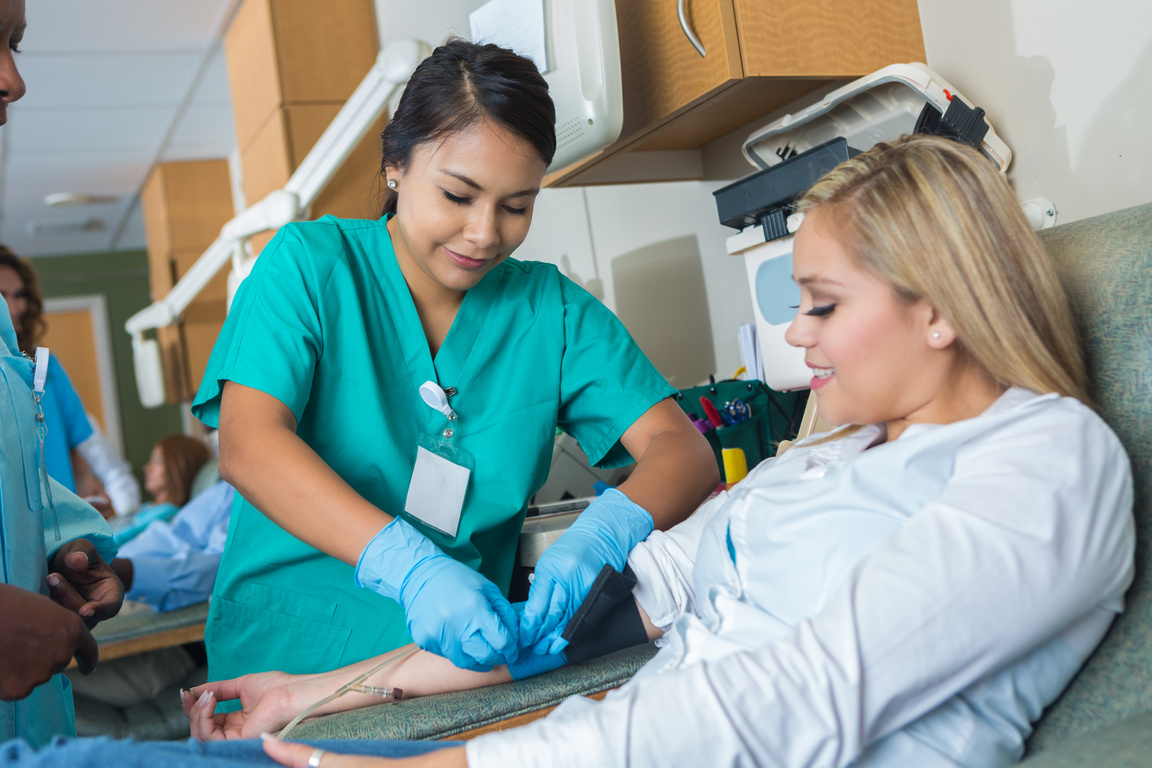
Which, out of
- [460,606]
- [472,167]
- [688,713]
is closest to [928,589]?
[688,713]

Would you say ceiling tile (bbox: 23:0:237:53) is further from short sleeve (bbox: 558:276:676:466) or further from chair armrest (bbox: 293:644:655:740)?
chair armrest (bbox: 293:644:655:740)

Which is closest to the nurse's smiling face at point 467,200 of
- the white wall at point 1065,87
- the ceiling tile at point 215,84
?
the white wall at point 1065,87

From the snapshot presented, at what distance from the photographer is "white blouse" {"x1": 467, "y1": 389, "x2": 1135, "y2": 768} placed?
614 mm

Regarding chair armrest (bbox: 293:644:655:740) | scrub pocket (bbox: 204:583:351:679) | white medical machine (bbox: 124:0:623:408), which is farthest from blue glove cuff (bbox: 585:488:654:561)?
white medical machine (bbox: 124:0:623:408)

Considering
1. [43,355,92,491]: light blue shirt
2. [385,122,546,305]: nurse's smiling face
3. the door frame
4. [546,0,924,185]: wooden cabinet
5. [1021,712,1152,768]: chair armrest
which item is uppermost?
[546,0,924,185]: wooden cabinet

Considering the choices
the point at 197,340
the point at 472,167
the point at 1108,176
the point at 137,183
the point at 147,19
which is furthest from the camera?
the point at 137,183

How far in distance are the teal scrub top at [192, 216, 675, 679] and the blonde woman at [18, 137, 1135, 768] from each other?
7.2 inches

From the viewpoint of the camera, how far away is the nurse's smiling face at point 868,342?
0.79 metres

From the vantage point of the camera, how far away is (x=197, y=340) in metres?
4.52

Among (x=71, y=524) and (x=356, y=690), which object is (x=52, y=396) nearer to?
(x=71, y=524)

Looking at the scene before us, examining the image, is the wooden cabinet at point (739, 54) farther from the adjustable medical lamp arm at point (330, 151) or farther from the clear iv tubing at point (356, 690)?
the clear iv tubing at point (356, 690)

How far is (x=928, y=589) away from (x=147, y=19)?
3439 mm

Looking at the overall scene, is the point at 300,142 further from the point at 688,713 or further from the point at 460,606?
the point at 688,713

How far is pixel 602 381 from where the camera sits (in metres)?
1.26
